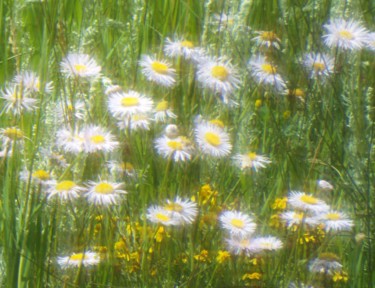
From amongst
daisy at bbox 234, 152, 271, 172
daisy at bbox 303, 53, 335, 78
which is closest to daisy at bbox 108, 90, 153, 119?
daisy at bbox 234, 152, 271, 172

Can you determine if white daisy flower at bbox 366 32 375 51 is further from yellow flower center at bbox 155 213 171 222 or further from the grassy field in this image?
yellow flower center at bbox 155 213 171 222

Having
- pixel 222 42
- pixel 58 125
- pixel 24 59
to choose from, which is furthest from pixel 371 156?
pixel 24 59

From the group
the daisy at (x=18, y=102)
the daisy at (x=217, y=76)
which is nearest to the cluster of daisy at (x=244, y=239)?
the daisy at (x=217, y=76)

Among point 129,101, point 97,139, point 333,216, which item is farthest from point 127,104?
point 333,216

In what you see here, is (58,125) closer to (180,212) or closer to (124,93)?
(124,93)

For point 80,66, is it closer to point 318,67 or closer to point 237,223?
point 237,223
